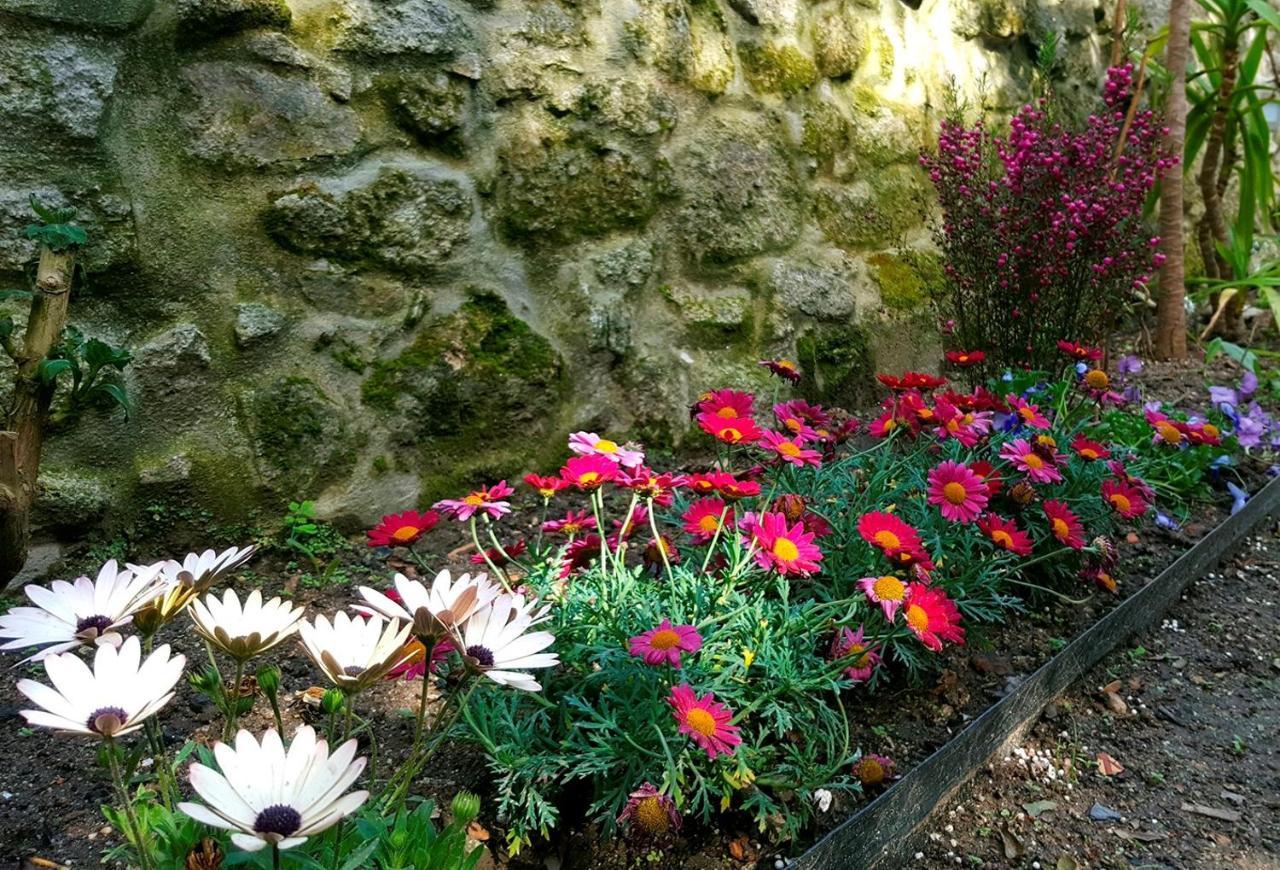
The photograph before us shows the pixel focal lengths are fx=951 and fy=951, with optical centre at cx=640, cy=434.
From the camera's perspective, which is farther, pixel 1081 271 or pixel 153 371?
pixel 1081 271

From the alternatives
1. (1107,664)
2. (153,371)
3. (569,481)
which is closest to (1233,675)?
(1107,664)

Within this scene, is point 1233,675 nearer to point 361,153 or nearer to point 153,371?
point 361,153

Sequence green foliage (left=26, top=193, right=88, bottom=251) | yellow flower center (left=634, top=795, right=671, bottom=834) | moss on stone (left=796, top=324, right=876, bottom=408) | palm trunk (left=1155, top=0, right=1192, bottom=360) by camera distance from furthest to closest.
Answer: palm trunk (left=1155, top=0, right=1192, bottom=360)
moss on stone (left=796, top=324, right=876, bottom=408)
green foliage (left=26, top=193, right=88, bottom=251)
yellow flower center (left=634, top=795, right=671, bottom=834)

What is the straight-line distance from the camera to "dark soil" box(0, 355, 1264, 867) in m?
1.29

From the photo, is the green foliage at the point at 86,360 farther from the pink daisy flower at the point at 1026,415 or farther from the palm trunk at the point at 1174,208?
the palm trunk at the point at 1174,208

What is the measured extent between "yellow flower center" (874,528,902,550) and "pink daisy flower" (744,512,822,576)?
0.35ft

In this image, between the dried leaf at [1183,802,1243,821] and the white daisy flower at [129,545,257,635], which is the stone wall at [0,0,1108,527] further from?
the dried leaf at [1183,802,1243,821]

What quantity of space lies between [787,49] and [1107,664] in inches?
77.3

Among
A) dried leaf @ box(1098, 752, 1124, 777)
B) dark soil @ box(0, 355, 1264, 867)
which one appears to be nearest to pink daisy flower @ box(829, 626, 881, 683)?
dark soil @ box(0, 355, 1264, 867)

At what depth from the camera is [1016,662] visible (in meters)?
1.86

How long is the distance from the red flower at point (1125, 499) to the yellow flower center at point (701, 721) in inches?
44.2

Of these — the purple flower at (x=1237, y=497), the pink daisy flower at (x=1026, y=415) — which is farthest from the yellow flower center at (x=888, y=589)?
the purple flower at (x=1237, y=497)

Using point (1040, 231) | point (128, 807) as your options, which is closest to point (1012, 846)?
point (128, 807)

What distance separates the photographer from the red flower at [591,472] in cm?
145
